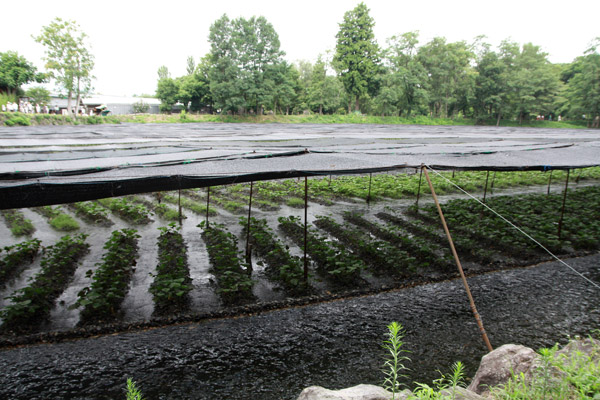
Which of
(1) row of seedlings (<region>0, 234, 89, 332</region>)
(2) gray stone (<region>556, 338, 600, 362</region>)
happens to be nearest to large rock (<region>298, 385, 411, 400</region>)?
(2) gray stone (<region>556, 338, 600, 362</region>)

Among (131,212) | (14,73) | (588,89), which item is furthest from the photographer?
(588,89)

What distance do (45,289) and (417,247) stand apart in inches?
253

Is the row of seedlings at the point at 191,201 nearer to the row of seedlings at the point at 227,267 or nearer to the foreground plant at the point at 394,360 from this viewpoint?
the row of seedlings at the point at 227,267

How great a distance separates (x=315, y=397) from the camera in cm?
248

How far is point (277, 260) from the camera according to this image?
6.94 m

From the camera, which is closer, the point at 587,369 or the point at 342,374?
the point at 587,369

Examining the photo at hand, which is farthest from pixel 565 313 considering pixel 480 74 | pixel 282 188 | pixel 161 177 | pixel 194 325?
pixel 480 74

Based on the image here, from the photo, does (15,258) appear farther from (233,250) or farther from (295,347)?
(295,347)

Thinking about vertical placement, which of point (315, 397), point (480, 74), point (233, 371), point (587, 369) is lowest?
point (233, 371)

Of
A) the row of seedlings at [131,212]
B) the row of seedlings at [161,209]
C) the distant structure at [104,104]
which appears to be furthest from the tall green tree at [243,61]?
Result: the row of seedlings at [131,212]

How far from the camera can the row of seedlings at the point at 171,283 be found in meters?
5.25

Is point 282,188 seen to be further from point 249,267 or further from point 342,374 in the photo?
point 342,374

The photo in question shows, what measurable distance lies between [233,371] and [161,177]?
240cm

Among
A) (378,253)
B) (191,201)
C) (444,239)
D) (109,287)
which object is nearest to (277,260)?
(378,253)
